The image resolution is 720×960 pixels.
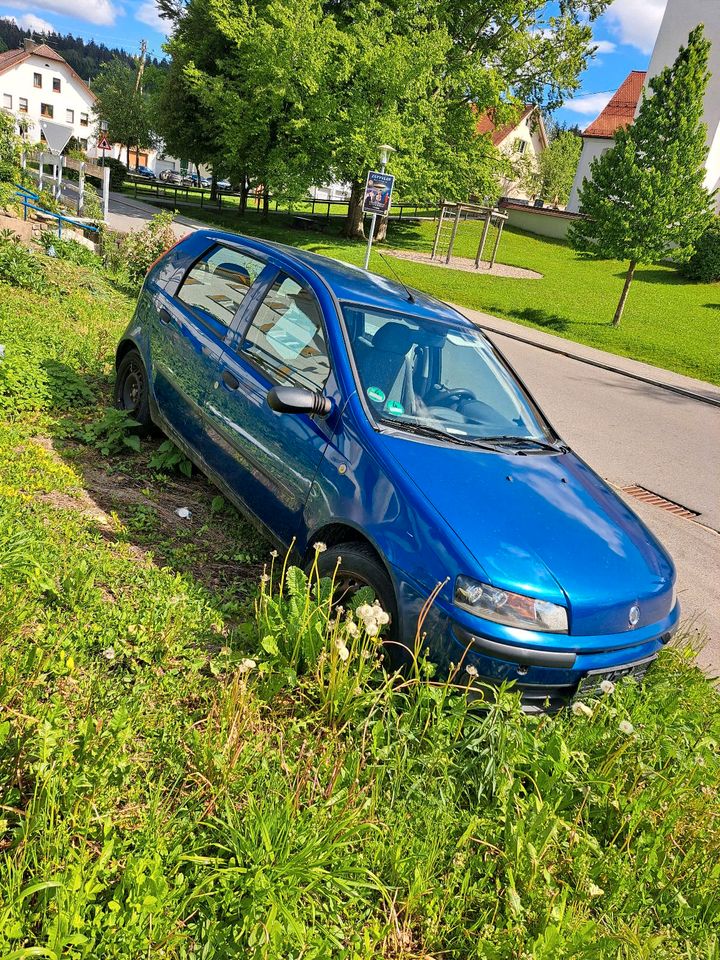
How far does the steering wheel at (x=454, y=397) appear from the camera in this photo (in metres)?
4.16

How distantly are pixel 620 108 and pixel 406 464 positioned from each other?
61.0 meters

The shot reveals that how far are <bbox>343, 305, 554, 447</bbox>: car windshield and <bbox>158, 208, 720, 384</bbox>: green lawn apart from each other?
16311 mm

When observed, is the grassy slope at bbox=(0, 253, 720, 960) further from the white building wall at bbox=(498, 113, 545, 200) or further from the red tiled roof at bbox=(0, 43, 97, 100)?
the red tiled roof at bbox=(0, 43, 97, 100)

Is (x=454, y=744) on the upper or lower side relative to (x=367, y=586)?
lower

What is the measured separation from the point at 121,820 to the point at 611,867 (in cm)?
161

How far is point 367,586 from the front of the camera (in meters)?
3.24

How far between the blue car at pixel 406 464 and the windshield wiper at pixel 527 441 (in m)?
0.02

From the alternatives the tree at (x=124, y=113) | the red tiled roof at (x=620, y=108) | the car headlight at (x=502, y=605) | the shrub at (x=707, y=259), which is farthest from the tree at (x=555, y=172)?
the car headlight at (x=502, y=605)

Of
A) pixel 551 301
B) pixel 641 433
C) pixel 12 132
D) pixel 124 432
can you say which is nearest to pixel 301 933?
pixel 124 432

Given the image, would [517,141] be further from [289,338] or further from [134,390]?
[289,338]

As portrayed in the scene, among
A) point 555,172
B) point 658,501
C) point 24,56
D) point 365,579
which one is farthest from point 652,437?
point 24,56

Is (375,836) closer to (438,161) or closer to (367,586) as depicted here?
(367,586)

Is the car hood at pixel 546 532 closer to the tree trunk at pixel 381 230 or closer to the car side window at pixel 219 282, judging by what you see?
the car side window at pixel 219 282

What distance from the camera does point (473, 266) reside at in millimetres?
31844
